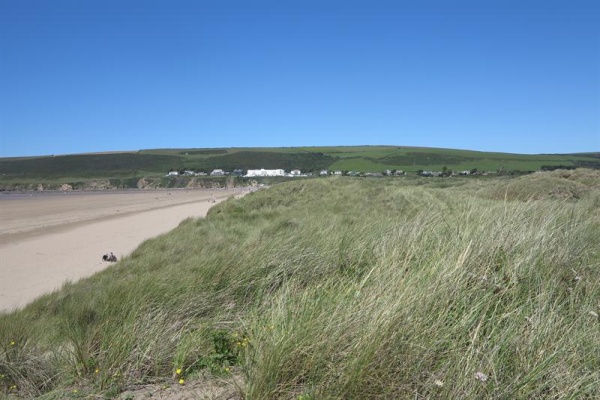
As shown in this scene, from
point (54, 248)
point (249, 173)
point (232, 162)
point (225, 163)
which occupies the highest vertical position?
point (232, 162)

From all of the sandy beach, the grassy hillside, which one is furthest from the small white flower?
the grassy hillside

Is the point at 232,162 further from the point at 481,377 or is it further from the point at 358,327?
the point at 481,377

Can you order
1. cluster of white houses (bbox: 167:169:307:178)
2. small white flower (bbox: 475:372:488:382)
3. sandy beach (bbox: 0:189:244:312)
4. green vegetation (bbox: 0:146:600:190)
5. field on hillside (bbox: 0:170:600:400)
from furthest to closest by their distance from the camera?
cluster of white houses (bbox: 167:169:307:178) → green vegetation (bbox: 0:146:600:190) → sandy beach (bbox: 0:189:244:312) → field on hillside (bbox: 0:170:600:400) → small white flower (bbox: 475:372:488:382)

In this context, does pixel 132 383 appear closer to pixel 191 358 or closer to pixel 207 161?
pixel 191 358

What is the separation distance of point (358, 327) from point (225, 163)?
387 feet

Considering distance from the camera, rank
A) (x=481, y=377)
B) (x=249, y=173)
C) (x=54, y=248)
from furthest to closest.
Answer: (x=249, y=173) → (x=54, y=248) → (x=481, y=377)

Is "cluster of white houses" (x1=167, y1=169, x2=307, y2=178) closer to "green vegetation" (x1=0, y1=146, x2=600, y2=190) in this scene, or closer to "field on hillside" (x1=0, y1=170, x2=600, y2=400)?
"green vegetation" (x1=0, y1=146, x2=600, y2=190)

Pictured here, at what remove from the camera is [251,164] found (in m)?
113

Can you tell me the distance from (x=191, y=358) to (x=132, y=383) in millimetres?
389

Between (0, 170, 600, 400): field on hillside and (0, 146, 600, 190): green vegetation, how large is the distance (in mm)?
69295

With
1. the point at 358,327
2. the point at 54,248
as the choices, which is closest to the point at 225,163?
the point at 54,248

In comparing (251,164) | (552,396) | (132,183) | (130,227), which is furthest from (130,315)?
(251,164)

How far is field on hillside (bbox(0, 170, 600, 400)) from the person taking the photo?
2281 mm

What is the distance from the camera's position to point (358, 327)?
2572mm
